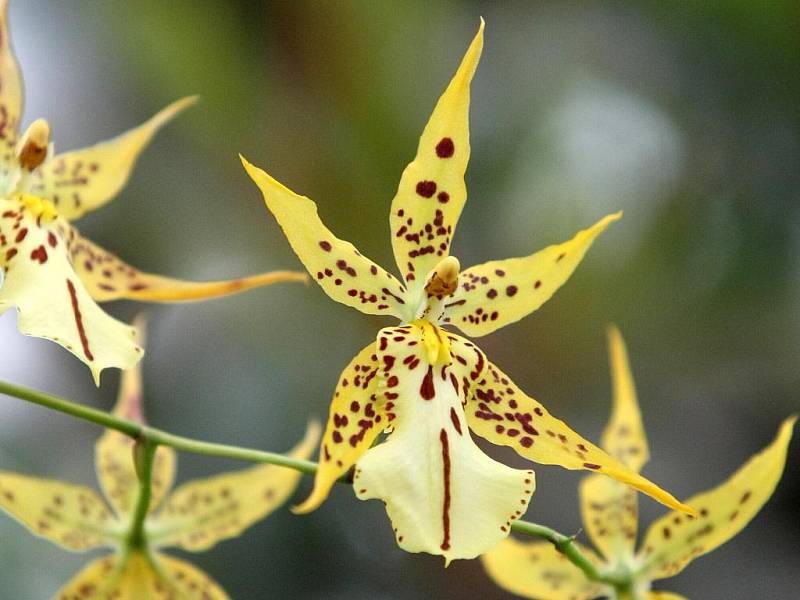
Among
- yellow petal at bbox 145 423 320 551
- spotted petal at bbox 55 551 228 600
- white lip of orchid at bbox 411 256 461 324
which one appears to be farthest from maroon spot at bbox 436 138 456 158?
spotted petal at bbox 55 551 228 600

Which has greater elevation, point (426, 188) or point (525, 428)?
point (426, 188)

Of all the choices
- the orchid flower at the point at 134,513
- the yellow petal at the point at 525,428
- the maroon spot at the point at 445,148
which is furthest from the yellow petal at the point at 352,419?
the orchid flower at the point at 134,513

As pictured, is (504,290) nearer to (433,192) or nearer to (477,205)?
(433,192)

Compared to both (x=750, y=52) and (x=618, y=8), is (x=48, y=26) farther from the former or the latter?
(x=750, y=52)

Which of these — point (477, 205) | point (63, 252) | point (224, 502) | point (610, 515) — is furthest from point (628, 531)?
point (477, 205)

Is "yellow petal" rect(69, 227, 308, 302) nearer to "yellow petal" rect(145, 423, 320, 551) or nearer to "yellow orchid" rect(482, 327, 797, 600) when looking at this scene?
"yellow petal" rect(145, 423, 320, 551)

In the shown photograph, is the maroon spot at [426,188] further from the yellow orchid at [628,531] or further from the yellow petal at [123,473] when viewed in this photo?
the yellow petal at [123,473]
